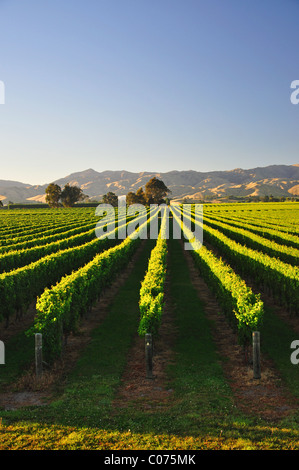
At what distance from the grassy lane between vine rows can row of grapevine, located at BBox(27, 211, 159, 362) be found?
0.99 meters

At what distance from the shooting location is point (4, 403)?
878cm

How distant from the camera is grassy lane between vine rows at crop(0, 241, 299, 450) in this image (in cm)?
689

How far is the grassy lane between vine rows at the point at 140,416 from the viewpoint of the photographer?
271 inches

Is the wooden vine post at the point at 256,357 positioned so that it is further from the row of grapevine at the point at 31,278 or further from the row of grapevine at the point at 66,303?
the row of grapevine at the point at 31,278

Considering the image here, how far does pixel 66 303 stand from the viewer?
12.0 metres

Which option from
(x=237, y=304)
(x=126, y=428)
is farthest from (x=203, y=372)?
(x=126, y=428)

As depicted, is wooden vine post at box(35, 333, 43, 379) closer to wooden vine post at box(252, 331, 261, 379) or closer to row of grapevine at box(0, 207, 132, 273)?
wooden vine post at box(252, 331, 261, 379)

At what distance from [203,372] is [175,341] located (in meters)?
2.57

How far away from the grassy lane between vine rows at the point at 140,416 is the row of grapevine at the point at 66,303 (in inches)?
38.8

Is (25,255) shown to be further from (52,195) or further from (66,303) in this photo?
(52,195)

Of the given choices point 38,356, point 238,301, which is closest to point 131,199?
point 238,301

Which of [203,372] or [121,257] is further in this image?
[121,257]

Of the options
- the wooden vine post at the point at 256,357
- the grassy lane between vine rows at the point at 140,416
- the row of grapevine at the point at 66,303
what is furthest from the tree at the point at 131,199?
the wooden vine post at the point at 256,357
